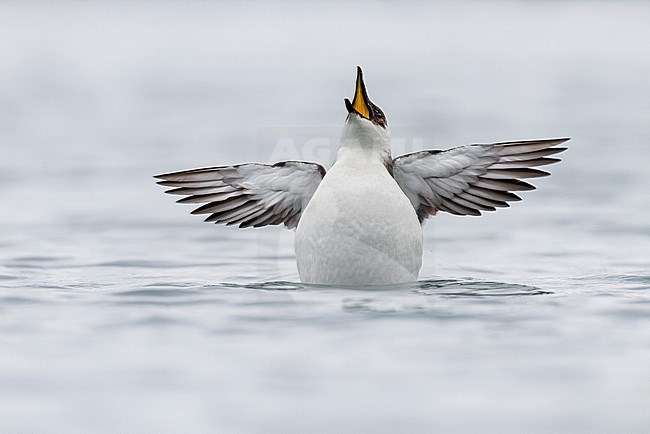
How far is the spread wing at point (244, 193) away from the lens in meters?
9.66

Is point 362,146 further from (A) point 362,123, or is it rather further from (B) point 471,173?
(B) point 471,173

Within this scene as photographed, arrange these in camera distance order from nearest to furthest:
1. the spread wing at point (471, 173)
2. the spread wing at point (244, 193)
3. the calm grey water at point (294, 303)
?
1. the calm grey water at point (294, 303)
2. the spread wing at point (471, 173)
3. the spread wing at point (244, 193)

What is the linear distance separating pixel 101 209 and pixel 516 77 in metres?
20.5

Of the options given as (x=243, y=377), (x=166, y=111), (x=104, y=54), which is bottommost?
(x=243, y=377)

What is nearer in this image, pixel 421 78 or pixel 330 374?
pixel 330 374

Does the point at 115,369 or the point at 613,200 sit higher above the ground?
the point at 613,200

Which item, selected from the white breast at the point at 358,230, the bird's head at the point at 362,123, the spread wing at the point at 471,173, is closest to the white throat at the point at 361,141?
the bird's head at the point at 362,123

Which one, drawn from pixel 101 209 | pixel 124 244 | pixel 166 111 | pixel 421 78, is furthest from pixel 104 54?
pixel 124 244

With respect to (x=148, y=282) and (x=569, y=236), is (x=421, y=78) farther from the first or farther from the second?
(x=148, y=282)

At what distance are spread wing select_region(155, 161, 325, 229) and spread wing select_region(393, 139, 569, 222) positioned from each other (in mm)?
831

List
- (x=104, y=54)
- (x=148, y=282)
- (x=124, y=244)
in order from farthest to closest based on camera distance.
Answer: (x=104, y=54)
(x=124, y=244)
(x=148, y=282)

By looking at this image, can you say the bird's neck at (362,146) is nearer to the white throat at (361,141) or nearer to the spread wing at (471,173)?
the white throat at (361,141)

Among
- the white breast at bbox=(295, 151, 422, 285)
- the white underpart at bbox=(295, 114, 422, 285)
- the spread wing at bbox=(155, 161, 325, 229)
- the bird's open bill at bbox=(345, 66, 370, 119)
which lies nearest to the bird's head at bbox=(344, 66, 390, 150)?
the bird's open bill at bbox=(345, 66, 370, 119)

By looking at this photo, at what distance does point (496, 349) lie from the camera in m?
7.18
